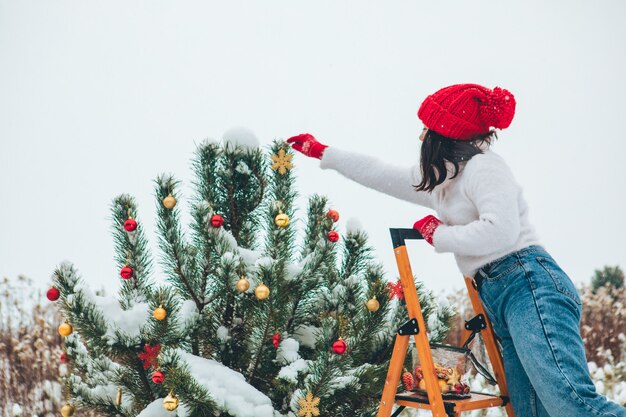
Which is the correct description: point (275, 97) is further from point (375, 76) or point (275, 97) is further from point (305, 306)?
point (305, 306)

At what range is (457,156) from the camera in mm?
1940

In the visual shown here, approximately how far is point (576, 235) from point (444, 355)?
5.59 meters

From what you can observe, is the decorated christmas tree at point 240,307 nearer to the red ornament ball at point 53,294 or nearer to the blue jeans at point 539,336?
the red ornament ball at point 53,294

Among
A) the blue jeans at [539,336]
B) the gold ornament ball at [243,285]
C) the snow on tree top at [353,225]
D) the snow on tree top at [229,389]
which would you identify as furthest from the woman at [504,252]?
the snow on tree top at [229,389]

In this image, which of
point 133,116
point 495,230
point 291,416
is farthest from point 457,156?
point 133,116

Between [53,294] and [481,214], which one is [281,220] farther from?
[53,294]

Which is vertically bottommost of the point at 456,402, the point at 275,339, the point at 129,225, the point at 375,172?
the point at 456,402

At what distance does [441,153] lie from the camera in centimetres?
196

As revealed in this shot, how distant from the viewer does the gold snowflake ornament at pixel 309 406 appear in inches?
73.7

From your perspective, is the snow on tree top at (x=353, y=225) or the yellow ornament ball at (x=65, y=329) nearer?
the yellow ornament ball at (x=65, y=329)

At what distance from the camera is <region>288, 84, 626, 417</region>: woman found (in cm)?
167

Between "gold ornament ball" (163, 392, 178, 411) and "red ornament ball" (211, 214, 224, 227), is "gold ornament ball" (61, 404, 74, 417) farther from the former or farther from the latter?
"red ornament ball" (211, 214, 224, 227)

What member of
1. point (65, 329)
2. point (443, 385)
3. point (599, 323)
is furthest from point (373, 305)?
point (599, 323)

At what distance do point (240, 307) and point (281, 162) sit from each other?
52cm
